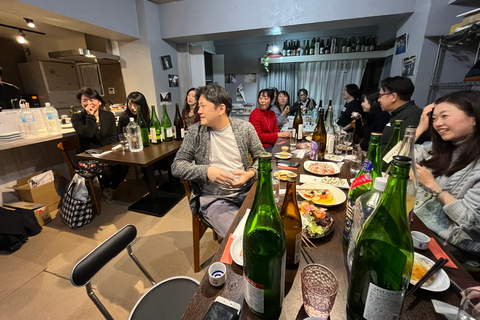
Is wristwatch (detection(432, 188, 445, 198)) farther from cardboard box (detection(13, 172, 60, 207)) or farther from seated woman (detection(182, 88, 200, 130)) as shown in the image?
cardboard box (detection(13, 172, 60, 207))

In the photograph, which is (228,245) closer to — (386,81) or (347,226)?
(347,226)

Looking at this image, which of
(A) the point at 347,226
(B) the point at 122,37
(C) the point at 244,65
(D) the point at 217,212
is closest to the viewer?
(A) the point at 347,226

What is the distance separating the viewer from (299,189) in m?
1.08

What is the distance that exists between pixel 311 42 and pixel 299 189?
5.61 metres

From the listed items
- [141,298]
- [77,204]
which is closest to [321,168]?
[141,298]

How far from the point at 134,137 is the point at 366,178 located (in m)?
2.15

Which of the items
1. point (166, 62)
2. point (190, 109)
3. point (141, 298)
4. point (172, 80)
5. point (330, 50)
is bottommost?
point (141, 298)

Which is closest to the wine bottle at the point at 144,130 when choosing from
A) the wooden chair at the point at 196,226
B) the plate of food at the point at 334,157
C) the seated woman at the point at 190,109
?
the seated woman at the point at 190,109

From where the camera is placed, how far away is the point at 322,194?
1.01 metres

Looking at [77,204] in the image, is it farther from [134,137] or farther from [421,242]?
[421,242]

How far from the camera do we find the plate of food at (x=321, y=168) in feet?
4.34

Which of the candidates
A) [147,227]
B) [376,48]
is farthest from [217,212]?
[376,48]

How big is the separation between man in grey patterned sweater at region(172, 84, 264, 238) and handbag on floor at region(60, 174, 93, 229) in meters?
1.38

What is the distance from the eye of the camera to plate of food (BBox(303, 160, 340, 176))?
52.0 inches
